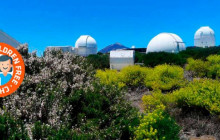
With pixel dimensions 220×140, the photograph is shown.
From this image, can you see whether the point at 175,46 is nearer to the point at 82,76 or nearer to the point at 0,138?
the point at 82,76

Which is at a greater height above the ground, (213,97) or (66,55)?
(66,55)

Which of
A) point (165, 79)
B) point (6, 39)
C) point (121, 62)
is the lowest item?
point (165, 79)

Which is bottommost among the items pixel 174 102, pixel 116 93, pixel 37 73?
pixel 174 102

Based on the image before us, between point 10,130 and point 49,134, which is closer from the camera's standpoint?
point 10,130

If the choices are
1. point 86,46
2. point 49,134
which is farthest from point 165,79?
point 86,46

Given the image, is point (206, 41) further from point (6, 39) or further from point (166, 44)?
point (6, 39)

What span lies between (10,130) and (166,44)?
47404 millimetres

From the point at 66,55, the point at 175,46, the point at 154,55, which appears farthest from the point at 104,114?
the point at 175,46

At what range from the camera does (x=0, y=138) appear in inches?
158

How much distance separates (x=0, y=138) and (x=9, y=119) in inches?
14.8

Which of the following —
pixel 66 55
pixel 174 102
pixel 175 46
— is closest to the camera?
pixel 66 55

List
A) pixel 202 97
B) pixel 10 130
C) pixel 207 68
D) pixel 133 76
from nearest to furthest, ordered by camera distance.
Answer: pixel 10 130 → pixel 202 97 → pixel 133 76 → pixel 207 68

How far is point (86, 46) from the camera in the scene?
223ft

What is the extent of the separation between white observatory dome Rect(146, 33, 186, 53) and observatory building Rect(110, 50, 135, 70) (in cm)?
2191
